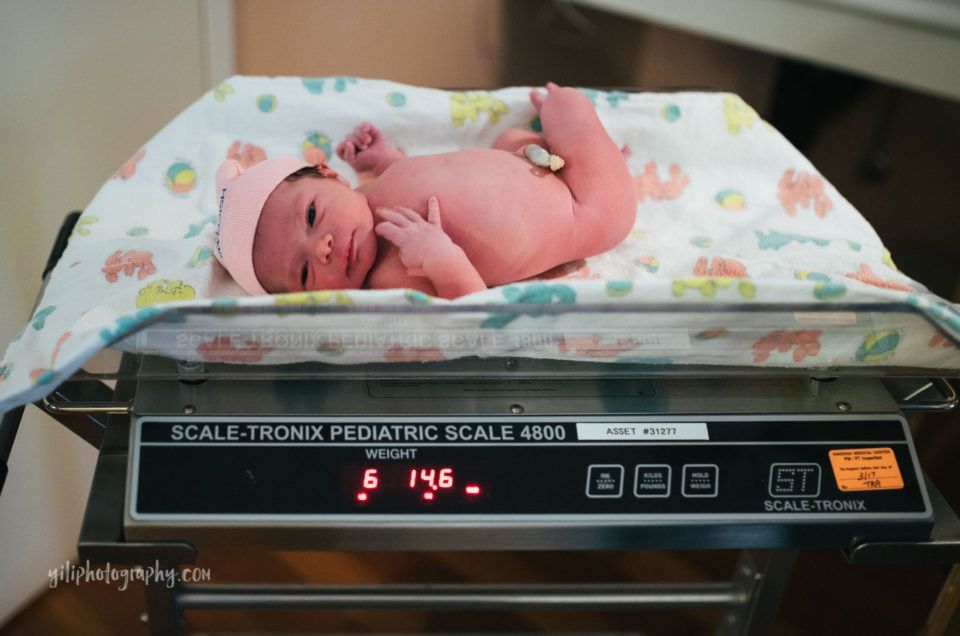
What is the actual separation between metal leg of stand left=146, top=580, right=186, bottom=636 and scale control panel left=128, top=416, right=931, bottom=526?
1.10 ft

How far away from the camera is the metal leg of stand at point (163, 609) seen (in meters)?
1.00

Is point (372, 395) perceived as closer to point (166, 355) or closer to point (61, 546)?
point (166, 355)

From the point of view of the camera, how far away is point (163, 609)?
3.39 feet

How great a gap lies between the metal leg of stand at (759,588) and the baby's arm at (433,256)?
0.62 metres

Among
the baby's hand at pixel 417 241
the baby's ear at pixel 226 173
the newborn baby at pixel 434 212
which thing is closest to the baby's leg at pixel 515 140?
the newborn baby at pixel 434 212

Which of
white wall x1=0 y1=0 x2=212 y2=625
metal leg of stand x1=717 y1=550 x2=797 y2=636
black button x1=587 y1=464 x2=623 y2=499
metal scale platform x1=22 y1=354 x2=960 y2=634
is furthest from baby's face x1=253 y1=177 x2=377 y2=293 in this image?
metal leg of stand x1=717 y1=550 x2=797 y2=636

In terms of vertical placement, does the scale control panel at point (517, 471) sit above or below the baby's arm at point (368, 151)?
below

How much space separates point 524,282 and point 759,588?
0.61 m

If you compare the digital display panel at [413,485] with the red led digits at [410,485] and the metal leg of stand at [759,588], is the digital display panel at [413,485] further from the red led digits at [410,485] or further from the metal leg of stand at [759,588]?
the metal leg of stand at [759,588]

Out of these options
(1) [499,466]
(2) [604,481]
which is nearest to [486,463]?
(1) [499,466]

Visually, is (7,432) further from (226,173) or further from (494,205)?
(494,205)

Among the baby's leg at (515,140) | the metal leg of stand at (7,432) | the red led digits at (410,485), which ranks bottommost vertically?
the metal leg of stand at (7,432)

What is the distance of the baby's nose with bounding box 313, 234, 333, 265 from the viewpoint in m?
0.92

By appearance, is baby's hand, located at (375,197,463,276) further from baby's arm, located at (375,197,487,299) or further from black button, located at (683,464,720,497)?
black button, located at (683,464,720,497)
